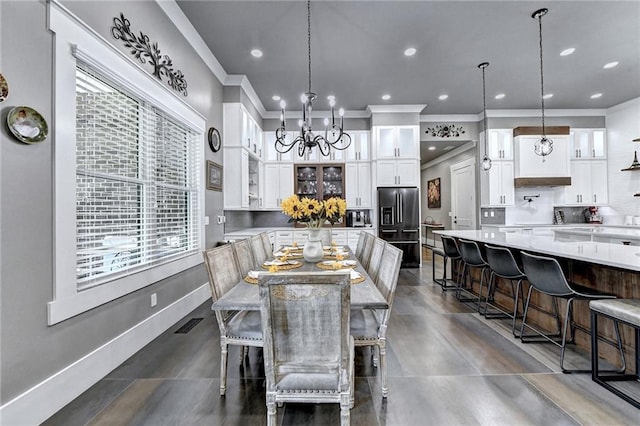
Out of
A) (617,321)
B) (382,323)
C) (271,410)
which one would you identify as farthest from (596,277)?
(271,410)

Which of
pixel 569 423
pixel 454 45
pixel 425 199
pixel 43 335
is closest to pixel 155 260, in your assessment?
pixel 43 335

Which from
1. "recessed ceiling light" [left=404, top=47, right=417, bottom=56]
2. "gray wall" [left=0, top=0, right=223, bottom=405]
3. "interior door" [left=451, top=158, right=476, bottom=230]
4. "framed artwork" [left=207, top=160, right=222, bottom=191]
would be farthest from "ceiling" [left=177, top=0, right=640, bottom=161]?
"interior door" [left=451, top=158, right=476, bottom=230]

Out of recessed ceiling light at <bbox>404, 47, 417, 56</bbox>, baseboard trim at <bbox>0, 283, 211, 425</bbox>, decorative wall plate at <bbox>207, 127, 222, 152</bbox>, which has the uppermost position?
recessed ceiling light at <bbox>404, 47, 417, 56</bbox>

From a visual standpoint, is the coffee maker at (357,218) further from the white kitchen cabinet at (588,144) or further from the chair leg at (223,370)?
the white kitchen cabinet at (588,144)

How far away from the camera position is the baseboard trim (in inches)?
57.4

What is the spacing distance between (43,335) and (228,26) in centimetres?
328

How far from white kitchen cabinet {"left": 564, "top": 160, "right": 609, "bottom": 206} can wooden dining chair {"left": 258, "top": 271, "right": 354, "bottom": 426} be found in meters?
7.15

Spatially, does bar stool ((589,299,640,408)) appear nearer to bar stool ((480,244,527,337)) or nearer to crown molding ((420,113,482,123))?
bar stool ((480,244,527,337))

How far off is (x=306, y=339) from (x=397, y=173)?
4910 millimetres

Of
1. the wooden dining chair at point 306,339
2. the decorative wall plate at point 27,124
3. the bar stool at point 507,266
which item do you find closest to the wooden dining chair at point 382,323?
the wooden dining chair at point 306,339

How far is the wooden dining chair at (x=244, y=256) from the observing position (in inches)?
90.8

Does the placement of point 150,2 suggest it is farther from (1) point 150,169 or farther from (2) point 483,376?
(2) point 483,376

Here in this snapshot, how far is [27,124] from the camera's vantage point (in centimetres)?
151

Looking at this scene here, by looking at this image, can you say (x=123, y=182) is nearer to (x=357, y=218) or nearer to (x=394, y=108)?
(x=357, y=218)
